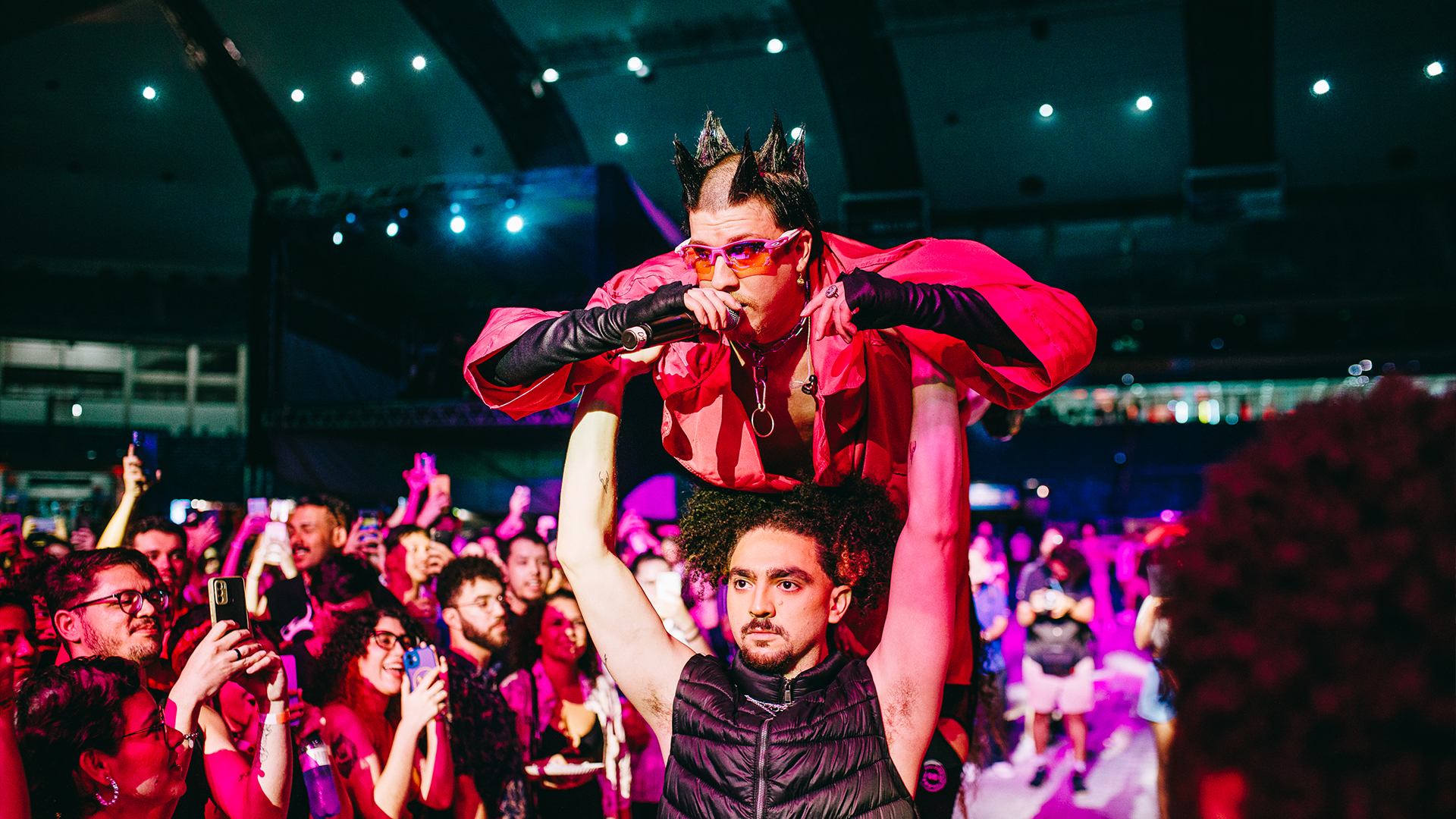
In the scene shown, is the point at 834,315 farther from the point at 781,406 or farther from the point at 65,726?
the point at 65,726

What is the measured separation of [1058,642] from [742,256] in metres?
5.57

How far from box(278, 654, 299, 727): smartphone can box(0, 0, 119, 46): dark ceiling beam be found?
28.7ft

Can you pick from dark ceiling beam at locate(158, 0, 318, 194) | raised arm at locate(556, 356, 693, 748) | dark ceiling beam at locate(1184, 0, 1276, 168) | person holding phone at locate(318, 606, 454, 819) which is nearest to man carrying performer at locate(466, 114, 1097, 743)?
raised arm at locate(556, 356, 693, 748)

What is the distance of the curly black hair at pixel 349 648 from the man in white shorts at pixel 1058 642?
4.72 metres

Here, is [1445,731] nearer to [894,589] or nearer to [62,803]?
[894,589]

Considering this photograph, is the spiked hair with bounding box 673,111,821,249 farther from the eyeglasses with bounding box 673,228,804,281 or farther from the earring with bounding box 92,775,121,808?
the earring with bounding box 92,775,121,808

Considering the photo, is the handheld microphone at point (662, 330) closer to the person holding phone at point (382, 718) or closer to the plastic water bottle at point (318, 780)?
the person holding phone at point (382, 718)

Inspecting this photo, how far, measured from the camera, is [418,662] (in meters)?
3.09

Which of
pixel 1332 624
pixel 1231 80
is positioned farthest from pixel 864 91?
pixel 1332 624

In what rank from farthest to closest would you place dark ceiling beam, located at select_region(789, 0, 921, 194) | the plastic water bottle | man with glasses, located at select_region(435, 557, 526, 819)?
dark ceiling beam, located at select_region(789, 0, 921, 194) → man with glasses, located at select_region(435, 557, 526, 819) → the plastic water bottle

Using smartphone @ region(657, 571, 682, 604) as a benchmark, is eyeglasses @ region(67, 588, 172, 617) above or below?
above

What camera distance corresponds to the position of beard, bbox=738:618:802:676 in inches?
76.2

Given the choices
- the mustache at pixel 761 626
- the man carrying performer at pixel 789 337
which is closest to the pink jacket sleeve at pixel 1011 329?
the man carrying performer at pixel 789 337

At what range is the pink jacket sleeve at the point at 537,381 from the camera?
2.05 m
